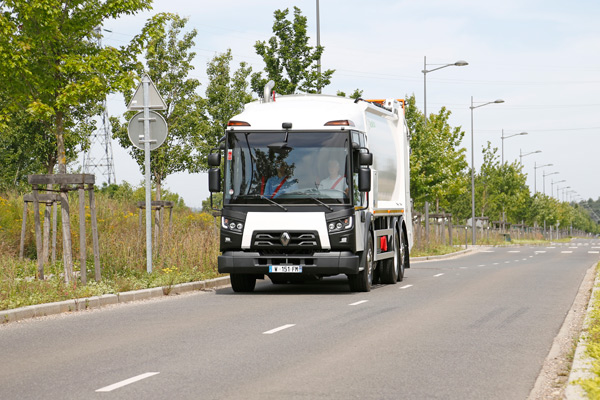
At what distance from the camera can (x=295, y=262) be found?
15859 mm

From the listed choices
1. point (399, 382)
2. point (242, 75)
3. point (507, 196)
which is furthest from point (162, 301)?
point (507, 196)

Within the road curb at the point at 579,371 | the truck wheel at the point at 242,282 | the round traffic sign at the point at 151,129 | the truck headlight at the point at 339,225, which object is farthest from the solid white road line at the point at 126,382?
the round traffic sign at the point at 151,129

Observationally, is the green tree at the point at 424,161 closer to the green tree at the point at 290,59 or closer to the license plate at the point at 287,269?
the green tree at the point at 290,59

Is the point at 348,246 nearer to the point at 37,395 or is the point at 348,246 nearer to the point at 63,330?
the point at 63,330

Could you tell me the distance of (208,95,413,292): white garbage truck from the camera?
15.8 metres

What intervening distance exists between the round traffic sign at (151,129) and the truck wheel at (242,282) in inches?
118

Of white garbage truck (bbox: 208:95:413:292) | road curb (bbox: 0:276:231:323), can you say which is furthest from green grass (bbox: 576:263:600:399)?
road curb (bbox: 0:276:231:323)

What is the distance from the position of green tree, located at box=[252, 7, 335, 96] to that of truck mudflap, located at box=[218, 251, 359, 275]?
1523cm

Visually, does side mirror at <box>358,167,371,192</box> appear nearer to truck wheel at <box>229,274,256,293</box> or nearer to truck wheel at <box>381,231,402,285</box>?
truck wheel at <box>229,274,256,293</box>

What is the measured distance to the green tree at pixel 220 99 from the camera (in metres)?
38.2

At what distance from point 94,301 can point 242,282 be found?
3.94 m

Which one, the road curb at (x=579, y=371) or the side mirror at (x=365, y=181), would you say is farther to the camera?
the side mirror at (x=365, y=181)

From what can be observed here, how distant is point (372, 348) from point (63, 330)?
3.99 m

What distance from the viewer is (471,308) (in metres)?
14.2
